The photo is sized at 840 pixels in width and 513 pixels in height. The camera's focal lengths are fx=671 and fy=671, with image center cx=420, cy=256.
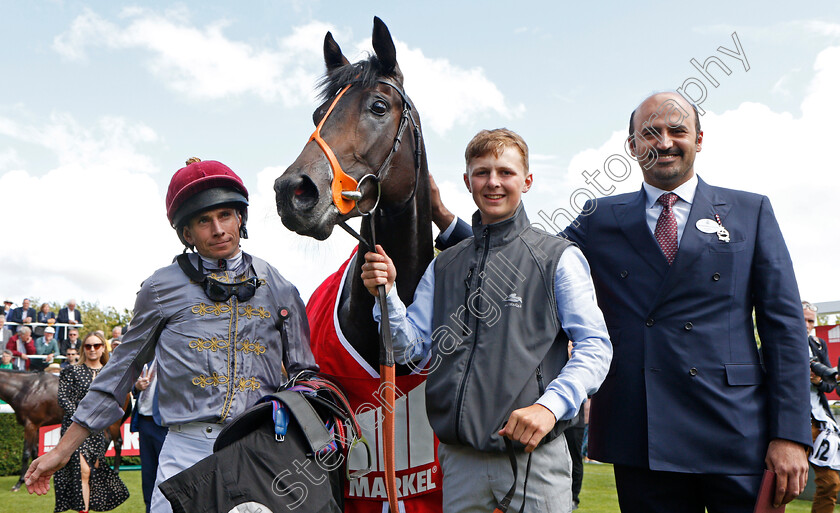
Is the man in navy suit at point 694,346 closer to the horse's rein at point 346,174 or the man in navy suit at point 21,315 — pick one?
the horse's rein at point 346,174

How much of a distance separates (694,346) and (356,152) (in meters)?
A: 1.43

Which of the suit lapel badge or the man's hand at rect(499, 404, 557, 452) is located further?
the suit lapel badge

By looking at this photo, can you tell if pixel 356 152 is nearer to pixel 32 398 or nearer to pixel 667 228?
pixel 667 228

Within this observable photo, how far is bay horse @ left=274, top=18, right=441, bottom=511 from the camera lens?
100 inches

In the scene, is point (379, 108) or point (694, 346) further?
point (379, 108)

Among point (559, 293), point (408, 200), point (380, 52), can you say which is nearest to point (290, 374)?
point (408, 200)

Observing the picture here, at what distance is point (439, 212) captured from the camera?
3170 millimetres

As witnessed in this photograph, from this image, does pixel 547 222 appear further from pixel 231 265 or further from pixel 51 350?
pixel 51 350

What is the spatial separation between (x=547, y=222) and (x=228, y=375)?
4.86 ft

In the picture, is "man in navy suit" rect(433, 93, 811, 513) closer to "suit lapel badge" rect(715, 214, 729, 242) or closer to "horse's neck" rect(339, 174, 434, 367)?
"suit lapel badge" rect(715, 214, 729, 242)

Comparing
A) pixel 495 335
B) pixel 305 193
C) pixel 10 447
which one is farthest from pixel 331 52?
pixel 10 447

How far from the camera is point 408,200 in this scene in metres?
2.73

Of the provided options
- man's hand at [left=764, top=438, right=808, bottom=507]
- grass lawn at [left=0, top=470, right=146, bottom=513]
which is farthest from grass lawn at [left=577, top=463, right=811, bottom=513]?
man's hand at [left=764, top=438, right=808, bottom=507]

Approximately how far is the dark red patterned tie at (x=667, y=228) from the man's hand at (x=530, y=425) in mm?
988
